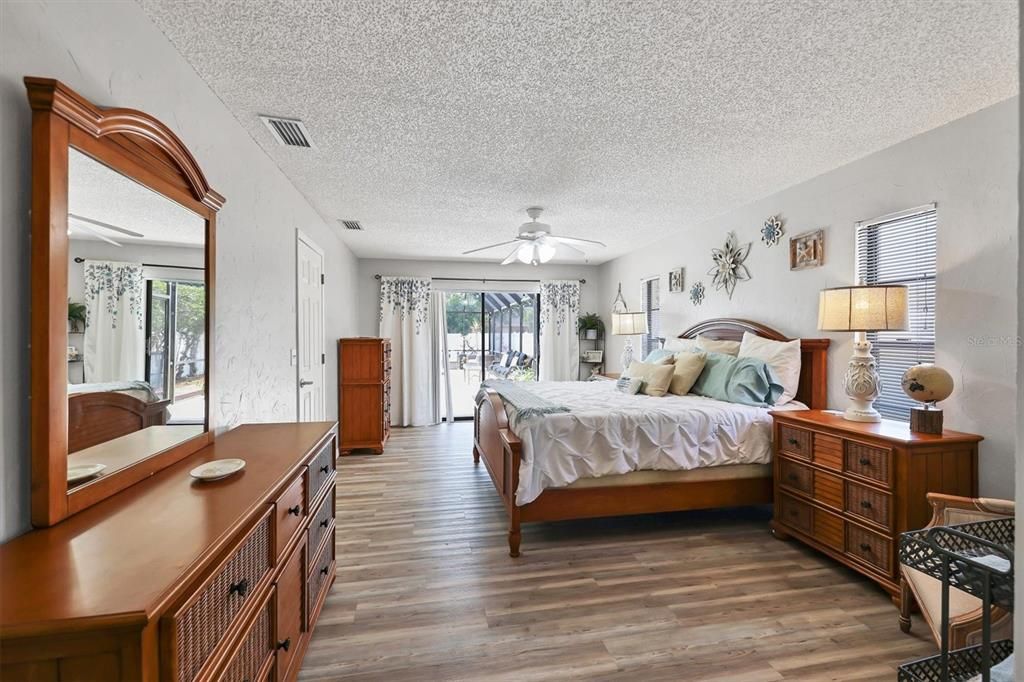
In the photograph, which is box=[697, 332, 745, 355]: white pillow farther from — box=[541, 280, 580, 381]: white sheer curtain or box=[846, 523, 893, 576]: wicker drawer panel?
box=[541, 280, 580, 381]: white sheer curtain

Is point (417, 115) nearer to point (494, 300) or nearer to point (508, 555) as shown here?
point (508, 555)

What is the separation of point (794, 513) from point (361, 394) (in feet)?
13.7

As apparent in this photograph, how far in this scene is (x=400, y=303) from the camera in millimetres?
6281

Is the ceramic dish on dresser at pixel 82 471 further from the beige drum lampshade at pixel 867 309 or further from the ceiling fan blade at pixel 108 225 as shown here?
the beige drum lampshade at pixel 867 309

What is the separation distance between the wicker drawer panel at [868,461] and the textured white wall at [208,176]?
313 cm

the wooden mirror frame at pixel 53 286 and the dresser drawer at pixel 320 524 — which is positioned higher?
the wooden mirror frame at pixel 53 286

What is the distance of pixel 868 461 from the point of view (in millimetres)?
2215

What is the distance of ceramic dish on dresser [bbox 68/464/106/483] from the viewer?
1.07 meters

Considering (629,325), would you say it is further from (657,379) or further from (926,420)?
(926,420)

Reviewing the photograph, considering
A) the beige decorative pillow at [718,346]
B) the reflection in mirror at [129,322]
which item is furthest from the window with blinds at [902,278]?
the reflection in mirror at [129,322]

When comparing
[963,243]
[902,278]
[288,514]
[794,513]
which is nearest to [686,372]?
[794,513]

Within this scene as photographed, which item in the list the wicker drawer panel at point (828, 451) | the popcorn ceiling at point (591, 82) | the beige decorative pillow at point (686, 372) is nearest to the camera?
the popcorn ceiling at point (591, 82)

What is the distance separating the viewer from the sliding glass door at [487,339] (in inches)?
265

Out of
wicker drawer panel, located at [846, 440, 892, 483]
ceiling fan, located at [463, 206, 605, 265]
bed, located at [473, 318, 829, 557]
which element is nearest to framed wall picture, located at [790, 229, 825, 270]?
bed, located at [473, 318, 829, 557]
